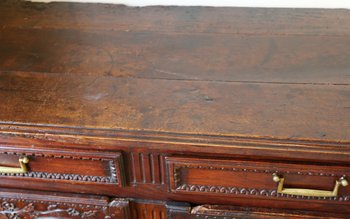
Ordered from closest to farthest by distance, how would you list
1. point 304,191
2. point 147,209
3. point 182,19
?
1. point 304,191
2. point 147,209
3. point 182,19

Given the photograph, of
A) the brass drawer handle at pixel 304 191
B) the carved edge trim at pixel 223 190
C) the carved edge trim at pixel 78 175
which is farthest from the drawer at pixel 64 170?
the brass drawer handle at pixel 304 191

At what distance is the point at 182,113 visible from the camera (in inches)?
31.7

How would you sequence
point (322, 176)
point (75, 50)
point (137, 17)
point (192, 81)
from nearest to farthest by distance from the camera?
point (322, 176) → point (192, 81) → point (75, 50) → point (137, 17)

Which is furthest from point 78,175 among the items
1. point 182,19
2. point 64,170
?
point 182,19

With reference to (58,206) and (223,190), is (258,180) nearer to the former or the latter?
(223,190)

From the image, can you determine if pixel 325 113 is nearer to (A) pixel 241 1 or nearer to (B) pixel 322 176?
(B) pixel 322 176

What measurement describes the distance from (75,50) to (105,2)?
0.95ft

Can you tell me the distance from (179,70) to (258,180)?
299mm

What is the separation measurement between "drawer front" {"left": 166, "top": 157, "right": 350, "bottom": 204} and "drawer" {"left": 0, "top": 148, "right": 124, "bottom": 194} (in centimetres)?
12

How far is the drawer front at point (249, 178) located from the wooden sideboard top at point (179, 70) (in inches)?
2.7

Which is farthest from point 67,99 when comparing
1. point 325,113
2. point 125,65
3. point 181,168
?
point 325,113

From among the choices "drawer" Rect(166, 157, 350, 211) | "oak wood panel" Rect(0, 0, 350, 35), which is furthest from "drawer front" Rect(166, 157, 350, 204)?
"oak wood panel" Rect(0, 0, 350, 35)

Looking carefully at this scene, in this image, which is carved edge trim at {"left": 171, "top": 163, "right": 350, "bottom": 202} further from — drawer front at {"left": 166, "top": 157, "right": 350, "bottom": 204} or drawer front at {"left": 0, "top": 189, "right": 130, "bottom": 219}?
drawer front at {"left": 0, "top": 189, "right": 130, "bottom": 219}

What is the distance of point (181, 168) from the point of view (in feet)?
2.68
